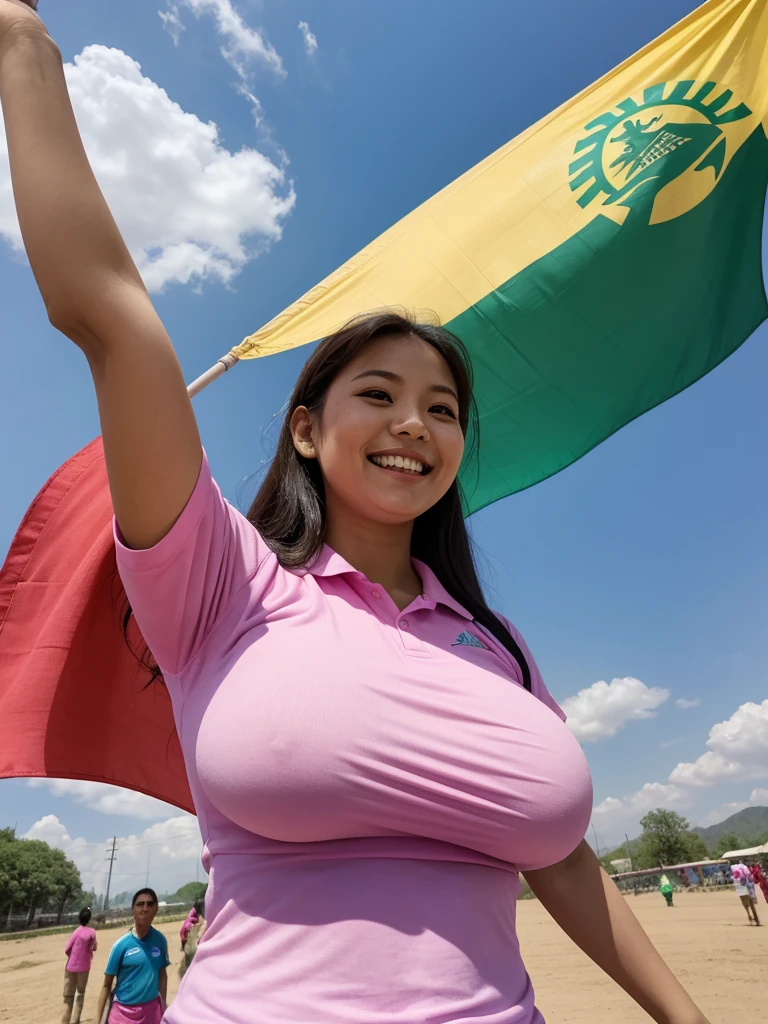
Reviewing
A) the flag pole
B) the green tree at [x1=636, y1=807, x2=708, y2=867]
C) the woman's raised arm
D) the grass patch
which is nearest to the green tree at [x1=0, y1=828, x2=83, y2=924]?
the grass patch

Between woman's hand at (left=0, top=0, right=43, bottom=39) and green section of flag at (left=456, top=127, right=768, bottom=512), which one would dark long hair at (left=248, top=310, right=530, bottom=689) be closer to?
woman's hand at (left=0, top=0, right=43, bottom=39)

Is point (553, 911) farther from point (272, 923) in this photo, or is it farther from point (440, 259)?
point (440, 259)

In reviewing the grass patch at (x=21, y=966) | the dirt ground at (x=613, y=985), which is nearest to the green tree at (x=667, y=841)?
the dirt ground at (x=613, y=985)

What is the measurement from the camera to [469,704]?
120cm

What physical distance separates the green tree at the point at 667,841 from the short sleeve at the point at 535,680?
72205 mm

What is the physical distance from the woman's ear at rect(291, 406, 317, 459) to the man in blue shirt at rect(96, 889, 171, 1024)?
6.42m

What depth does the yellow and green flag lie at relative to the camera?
3.73 m

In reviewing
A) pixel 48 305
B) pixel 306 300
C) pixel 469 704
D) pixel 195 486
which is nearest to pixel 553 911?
pixel 469 704

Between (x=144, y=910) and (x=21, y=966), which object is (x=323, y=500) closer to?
(x=144, y=910)

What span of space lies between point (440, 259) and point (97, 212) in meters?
2.92

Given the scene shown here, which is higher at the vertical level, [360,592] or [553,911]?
[360,592]

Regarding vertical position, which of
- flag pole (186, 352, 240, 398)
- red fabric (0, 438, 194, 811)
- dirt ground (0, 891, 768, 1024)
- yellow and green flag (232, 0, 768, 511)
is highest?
yellow and green flag (232, 0, 768, 511)

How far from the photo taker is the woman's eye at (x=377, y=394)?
1636 mm

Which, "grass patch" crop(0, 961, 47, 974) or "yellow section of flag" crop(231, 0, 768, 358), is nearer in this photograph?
"yellow section of flag" crop(231, 0, 768, 358)
